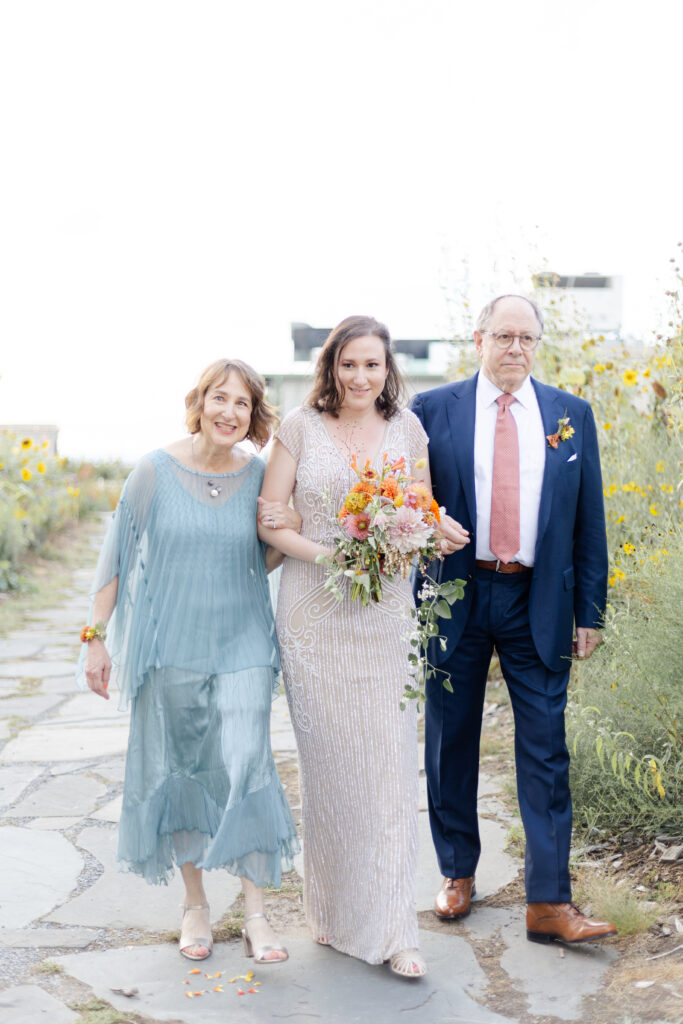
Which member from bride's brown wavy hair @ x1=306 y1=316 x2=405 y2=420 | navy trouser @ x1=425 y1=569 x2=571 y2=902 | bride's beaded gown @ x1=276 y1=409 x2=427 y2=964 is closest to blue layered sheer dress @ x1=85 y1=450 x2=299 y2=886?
bride's beaded gown @ x1=276 y1=409 x2=427 y2=964

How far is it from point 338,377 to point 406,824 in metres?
1.43

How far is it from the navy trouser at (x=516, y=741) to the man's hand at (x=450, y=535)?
285 millimetres

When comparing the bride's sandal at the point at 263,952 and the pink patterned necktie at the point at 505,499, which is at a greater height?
the pink patterned necktie at the point at 505,499

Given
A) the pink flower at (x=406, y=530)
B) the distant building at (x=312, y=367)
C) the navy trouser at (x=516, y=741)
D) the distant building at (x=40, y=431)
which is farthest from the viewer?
the distant building at (x=40, y=431)

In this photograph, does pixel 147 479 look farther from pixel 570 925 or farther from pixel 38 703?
pixel 38 703

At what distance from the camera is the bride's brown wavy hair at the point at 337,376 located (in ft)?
→ 11.1

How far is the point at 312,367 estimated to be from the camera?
3594mm

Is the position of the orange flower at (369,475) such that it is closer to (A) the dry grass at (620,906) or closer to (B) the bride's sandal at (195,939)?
(B) the bride's sandal at (195,939)

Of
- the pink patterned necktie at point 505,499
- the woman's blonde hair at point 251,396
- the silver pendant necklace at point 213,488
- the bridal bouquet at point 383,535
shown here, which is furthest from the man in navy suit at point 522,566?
the silver pendant necklace at point 213,488

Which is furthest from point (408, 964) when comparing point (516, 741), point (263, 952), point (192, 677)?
point (192, 677)

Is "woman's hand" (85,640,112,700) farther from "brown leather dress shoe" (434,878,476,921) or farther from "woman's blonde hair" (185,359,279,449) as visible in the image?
"brown leather dress shoe" (434,878,476,921)

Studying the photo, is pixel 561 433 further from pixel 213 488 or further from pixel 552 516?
pixel 213 488

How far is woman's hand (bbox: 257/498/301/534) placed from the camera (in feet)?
11.0

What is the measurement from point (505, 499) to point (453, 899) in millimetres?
1384
